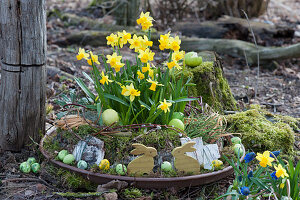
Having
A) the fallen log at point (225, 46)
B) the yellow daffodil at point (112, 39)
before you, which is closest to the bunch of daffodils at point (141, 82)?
the yellow daffodil at point (112, 39)

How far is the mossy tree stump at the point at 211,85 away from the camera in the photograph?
11.6 feet

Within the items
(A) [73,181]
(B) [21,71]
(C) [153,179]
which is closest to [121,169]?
(C) [153,179]

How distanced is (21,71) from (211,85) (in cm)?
188

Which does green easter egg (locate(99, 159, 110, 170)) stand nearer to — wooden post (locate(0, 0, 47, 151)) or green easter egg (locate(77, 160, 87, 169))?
green easter egg (locate(77, 160, 87, 169))

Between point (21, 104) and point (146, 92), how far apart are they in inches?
37.2

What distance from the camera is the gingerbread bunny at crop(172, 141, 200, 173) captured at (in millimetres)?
2182

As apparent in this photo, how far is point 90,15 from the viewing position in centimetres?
907

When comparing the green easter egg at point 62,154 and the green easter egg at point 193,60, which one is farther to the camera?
the green easter egg at point 193,60

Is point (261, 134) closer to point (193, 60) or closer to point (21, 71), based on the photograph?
point (193, 60)

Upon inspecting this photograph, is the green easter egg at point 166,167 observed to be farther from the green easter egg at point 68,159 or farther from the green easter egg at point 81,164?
the green easter egg at point 68,159

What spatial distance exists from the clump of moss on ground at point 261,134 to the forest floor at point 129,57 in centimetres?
57

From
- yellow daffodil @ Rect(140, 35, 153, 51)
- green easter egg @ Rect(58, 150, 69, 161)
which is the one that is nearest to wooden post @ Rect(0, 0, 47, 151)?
green easter egg @ Rect(58, 150, 69, 161)

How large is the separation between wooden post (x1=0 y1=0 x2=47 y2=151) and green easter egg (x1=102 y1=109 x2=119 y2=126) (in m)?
0.56

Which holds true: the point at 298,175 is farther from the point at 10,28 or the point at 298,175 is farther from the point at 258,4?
the point at 258,4
